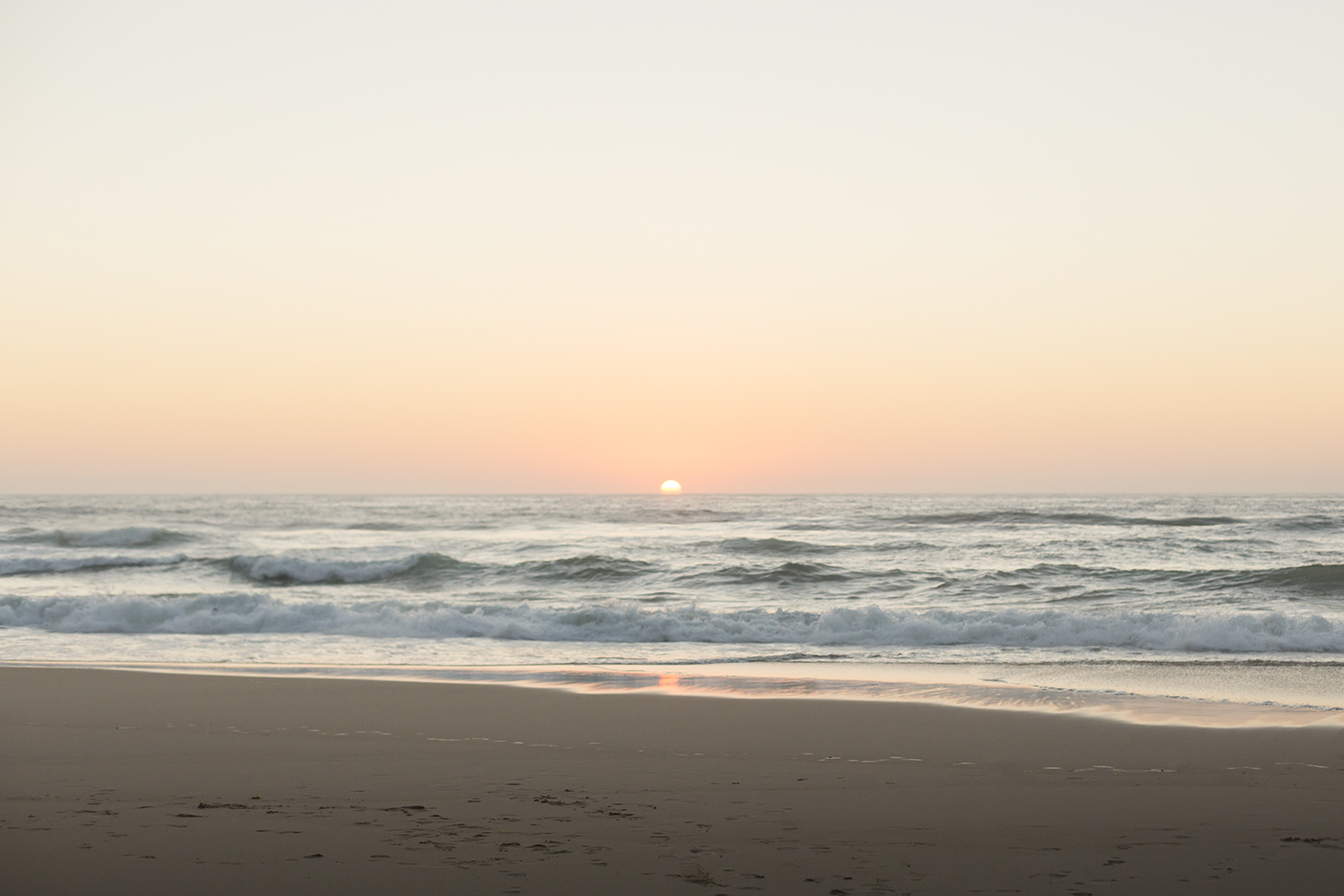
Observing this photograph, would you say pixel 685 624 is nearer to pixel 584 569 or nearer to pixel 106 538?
pixel 584 569

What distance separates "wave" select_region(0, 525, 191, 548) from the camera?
33719mm

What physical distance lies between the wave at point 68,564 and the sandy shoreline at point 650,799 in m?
19.9

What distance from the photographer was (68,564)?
2609 cm

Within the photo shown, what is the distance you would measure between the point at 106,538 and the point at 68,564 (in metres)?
9.30

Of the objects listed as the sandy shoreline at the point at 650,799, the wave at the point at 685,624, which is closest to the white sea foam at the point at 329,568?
the wave at the point at 685,624

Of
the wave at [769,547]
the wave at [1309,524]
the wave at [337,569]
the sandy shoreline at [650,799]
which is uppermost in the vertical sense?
the sandy shoreline at [650,799]

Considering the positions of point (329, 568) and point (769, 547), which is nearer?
point (329, 568)

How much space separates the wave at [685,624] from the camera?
1357 cm

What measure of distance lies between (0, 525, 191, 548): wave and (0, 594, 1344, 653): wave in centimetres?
1801

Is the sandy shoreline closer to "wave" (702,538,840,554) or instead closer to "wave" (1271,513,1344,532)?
"wave" (702,538,840,554)

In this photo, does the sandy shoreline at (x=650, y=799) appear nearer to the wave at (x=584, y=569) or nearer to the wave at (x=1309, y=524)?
the wave at (x=584, y=569)

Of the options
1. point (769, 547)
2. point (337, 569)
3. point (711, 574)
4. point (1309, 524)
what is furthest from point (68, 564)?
point (1309, 524)

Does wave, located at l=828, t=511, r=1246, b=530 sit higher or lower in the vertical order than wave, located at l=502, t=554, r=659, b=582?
higher

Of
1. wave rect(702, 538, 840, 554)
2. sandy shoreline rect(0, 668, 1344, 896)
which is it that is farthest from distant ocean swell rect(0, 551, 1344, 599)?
sandy shoreline rect(0, 668, 1344, 896)
